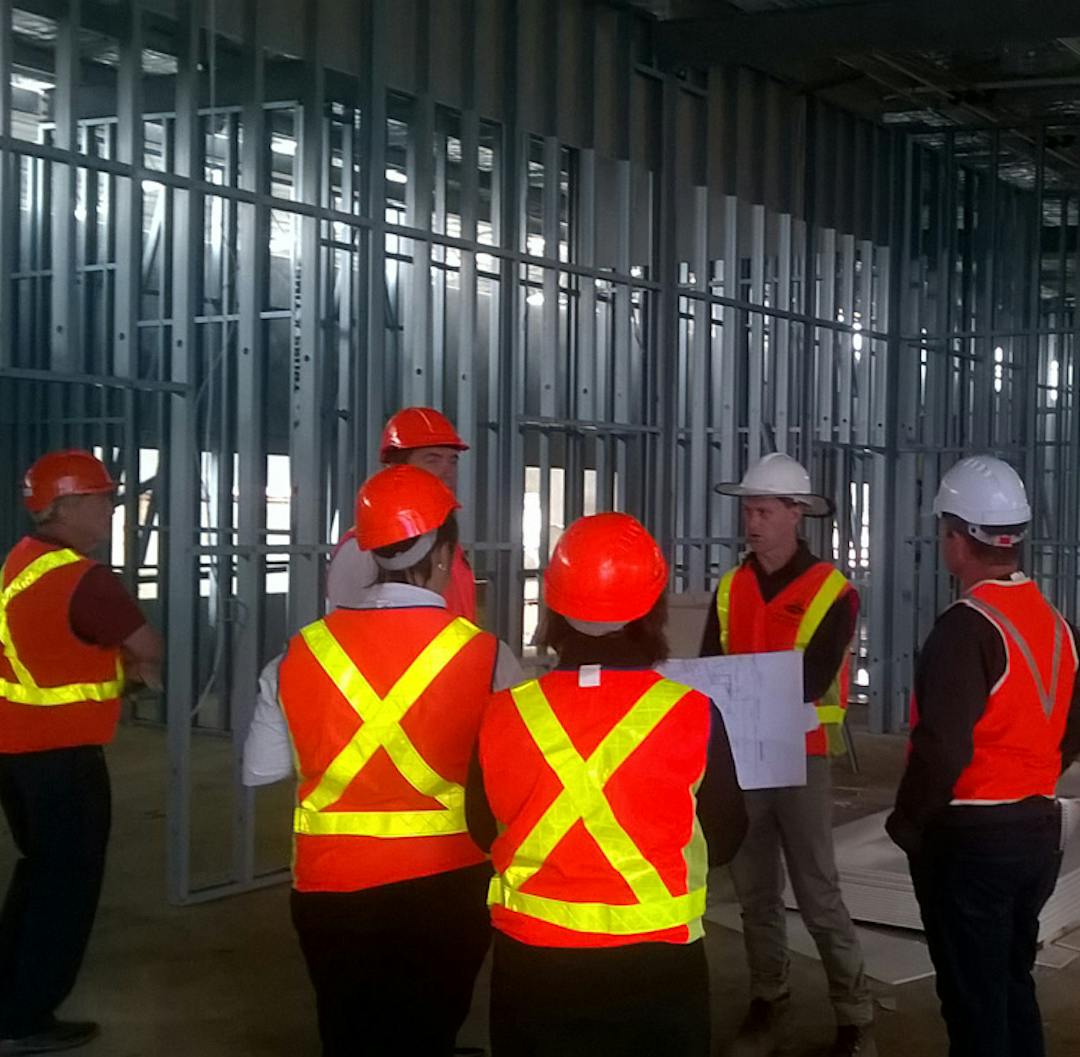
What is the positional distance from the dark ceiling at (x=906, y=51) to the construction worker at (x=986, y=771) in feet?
15.2

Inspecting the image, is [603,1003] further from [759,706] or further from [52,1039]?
[52,1039]

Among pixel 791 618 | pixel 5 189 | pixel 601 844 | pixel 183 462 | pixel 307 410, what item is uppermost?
pixel 5 189

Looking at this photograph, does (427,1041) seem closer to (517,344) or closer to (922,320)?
(517,344)

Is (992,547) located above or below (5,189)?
below

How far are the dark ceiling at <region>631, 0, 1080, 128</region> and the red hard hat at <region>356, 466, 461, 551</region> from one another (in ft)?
17.6

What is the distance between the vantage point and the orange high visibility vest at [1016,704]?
3172 mm

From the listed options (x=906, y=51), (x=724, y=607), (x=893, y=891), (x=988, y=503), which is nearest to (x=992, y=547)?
(x=988, y=503)

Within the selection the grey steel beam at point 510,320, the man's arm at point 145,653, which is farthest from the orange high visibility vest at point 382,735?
the grey steel beam at point 510,320

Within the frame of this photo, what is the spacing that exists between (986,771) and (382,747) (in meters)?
1.42

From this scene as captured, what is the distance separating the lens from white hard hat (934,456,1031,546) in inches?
130

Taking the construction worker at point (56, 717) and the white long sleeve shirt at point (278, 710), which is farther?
the construction worker at point (56, 717)

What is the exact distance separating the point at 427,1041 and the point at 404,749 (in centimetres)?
71

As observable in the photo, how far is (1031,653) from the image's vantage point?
3191mm

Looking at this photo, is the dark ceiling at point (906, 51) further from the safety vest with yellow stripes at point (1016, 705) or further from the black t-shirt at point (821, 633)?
the safety vest with yellow stripes at point (1016, 705)
